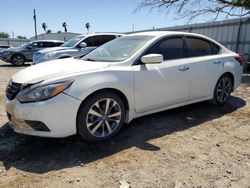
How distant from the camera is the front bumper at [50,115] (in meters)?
3.43

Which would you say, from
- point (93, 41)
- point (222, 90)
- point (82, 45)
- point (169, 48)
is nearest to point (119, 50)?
point (169, 48)

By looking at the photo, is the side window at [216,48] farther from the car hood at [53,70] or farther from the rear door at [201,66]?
the car hood at [53,70]

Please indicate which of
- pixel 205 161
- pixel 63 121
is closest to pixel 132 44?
pixel 63 121

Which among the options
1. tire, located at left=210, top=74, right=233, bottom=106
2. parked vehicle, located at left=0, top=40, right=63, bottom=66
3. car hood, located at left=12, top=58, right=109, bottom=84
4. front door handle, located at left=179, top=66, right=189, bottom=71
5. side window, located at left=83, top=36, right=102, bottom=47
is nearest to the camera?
car hood, located at left=12, top=58, right=109, bottom=84

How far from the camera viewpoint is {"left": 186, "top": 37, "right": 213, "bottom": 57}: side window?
5.13m

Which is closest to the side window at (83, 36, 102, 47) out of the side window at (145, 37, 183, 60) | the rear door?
the rear door

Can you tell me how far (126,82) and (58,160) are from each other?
1443mm

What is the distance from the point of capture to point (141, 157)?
3520mm

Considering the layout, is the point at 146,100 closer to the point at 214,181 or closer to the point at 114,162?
the point at 114,162

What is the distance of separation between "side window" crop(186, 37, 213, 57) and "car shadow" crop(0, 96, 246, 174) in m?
1.20

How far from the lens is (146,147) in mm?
3824

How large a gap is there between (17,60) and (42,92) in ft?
46.9

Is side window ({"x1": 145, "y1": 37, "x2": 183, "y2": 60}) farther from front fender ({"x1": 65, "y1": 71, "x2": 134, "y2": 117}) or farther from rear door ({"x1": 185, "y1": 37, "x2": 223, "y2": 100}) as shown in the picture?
front fender ({"x1": 65, "y1": 71, "x2": 134, "y2": 117})

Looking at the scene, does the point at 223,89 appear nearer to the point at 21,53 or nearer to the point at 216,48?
the point at 216,48
